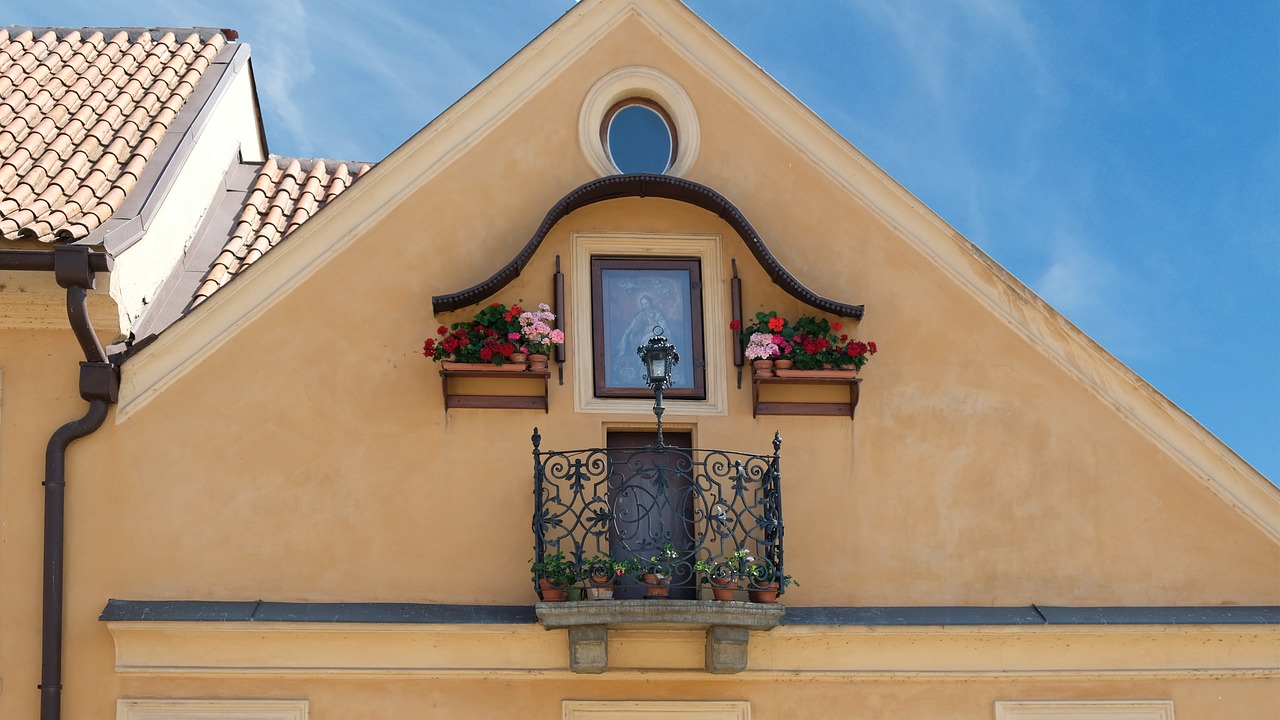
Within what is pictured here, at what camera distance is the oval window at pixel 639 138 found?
498 inches

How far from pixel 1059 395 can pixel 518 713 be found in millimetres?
4467

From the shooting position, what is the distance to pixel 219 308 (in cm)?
1173

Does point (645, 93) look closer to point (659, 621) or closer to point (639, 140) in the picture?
point (639, 140)

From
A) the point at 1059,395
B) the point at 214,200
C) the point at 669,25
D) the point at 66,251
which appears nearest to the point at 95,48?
the point at 214,200

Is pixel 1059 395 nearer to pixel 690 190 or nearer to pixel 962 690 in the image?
pixel 962 690

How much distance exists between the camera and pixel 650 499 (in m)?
11.9

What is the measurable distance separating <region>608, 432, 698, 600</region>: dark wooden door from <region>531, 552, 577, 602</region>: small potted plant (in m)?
0.41

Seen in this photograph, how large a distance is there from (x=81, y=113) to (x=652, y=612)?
647cm

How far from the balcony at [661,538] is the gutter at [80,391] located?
3009 millimetres

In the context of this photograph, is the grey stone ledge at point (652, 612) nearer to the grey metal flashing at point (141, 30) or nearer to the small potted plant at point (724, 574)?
the small potted plant at point (724, 574)

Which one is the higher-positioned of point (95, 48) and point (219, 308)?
point (95, 48)

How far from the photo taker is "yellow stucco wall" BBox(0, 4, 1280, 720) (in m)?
11.3

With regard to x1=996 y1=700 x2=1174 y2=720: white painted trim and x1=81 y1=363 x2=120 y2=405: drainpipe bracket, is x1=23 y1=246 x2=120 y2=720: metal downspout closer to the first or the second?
x1=81 y1=363 x2=120 y2=405: drainpipe bracket

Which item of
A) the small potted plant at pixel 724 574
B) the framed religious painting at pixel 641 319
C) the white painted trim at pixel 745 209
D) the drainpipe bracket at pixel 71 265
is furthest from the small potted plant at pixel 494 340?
the drainpipe bracket at pixel 71 265
